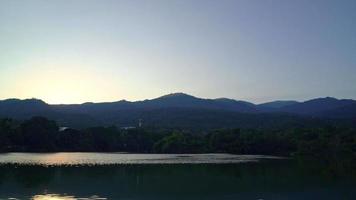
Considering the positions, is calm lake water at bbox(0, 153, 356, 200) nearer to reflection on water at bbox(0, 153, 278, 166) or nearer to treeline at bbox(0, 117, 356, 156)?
reflection on water at bbox(0, 153, 278, 166)

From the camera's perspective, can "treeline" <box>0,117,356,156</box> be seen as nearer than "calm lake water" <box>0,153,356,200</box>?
No

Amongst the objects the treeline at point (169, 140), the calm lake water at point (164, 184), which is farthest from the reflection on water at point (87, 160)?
the treeline at point (169, 140)

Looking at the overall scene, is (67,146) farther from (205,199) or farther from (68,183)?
(205,199)

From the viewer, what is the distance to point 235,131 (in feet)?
320

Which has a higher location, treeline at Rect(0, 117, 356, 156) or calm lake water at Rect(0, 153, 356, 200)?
treeline at Rect(0, 117, 356, 156)

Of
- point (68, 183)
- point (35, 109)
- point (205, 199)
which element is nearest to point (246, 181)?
point (205, 199)

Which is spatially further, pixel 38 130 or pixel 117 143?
pixel 117 143

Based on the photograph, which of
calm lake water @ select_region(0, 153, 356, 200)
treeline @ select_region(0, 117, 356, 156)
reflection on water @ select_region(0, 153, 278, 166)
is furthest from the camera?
treeline @ select_region(0, 117, 356, 156)

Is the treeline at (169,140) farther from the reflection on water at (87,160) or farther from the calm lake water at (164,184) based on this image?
the calm lake water at (164,184)

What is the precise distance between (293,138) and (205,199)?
7093 cm

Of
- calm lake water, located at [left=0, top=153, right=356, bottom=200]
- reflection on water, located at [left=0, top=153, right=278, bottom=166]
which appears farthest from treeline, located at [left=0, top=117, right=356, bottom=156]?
calm lake water, located at [left=0, top=153, right=356, bottom=200]

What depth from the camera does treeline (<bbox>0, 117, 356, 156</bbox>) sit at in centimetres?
8350

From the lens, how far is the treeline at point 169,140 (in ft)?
274

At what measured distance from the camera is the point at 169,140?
Result: 96.1m
